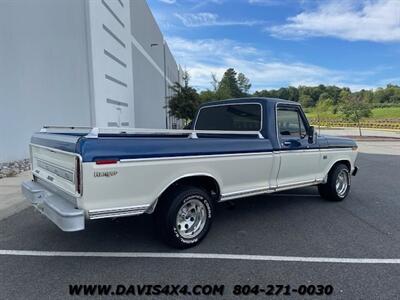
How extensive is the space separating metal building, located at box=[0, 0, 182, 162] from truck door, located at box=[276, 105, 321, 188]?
9828 millimetres

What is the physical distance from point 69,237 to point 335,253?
356cm

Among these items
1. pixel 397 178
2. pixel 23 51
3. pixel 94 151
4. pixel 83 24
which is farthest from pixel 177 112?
pixel 94 151

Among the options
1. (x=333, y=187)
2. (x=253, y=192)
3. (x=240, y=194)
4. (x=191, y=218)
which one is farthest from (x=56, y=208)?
(x=333, y=187)

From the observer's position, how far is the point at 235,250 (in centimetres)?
434

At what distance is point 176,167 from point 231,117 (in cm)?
229

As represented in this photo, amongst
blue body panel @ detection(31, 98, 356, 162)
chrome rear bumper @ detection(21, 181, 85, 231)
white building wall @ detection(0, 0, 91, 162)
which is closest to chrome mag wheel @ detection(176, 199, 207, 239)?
blue body panel @ detection(31, 98, 356, 162)

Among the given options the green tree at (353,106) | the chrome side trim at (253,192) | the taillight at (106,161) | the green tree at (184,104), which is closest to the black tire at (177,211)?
the chrome side trim at (253,192)

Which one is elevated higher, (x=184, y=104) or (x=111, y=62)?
(x=111, y=62)

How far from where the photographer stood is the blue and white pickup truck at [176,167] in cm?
355

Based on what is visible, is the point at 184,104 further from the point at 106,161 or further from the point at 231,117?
the point at 106,161

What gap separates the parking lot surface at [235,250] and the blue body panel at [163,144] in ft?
4.12

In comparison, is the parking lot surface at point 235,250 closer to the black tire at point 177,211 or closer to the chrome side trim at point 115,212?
the black tire at point 177,211

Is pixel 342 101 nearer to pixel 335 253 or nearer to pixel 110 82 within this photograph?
pixel 110 82

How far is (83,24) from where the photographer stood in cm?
1483
